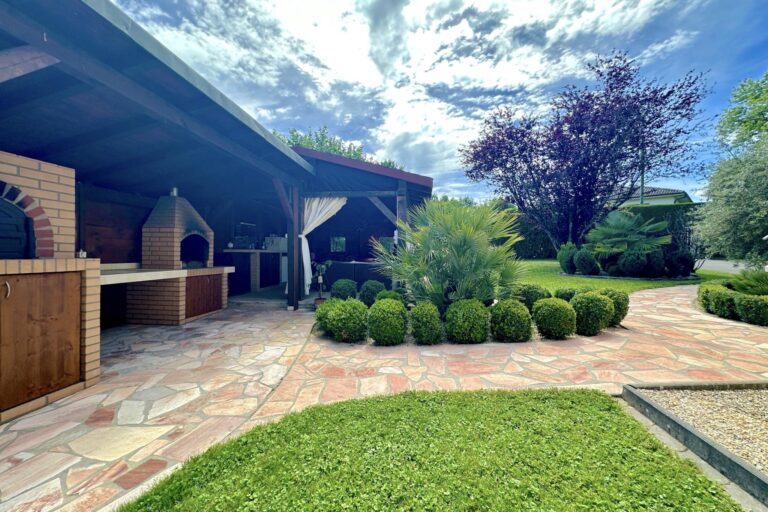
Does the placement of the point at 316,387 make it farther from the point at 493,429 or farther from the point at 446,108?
the point at 446,108

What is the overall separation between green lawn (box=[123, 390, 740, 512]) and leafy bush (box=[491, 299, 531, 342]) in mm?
1662

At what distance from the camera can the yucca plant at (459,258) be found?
4.43 meters

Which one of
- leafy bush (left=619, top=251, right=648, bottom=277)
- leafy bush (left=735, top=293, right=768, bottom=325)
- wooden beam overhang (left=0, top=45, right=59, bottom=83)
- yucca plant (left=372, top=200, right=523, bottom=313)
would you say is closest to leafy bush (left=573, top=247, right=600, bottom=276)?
leafy bush (left=619, top=251, right=648, bottom=277)

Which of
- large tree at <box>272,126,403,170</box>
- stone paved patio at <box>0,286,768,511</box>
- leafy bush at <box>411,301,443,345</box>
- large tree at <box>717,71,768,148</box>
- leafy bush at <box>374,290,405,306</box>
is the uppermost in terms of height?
large tree at <box>272,126,403,170</box>

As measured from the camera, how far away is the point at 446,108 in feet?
36.0

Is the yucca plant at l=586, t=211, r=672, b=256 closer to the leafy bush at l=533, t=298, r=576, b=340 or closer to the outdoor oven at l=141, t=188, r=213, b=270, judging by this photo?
the leafy bush at l=533, t=298, r=576, b=340

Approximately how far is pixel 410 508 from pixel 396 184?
5855 millimetres

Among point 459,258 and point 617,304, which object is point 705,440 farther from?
point 617,304

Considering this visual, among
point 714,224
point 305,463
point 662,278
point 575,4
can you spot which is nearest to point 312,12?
point 575,4

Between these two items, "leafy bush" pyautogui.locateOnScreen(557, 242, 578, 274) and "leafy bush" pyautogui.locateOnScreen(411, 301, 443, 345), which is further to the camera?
"leafy bush" pyautogui.locateOnScreen(557, 242, 578, 274)

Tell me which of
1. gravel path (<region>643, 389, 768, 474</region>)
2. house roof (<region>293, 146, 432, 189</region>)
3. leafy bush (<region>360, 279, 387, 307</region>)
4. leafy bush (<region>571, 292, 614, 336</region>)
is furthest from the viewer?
leafy bush (<region>360, 279, 387, 307</region>)

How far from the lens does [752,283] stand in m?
5.55

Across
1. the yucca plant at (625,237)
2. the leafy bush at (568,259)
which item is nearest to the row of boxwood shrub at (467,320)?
the yucca plant at (625,237)

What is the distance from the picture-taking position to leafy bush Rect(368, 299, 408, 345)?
3980mm
